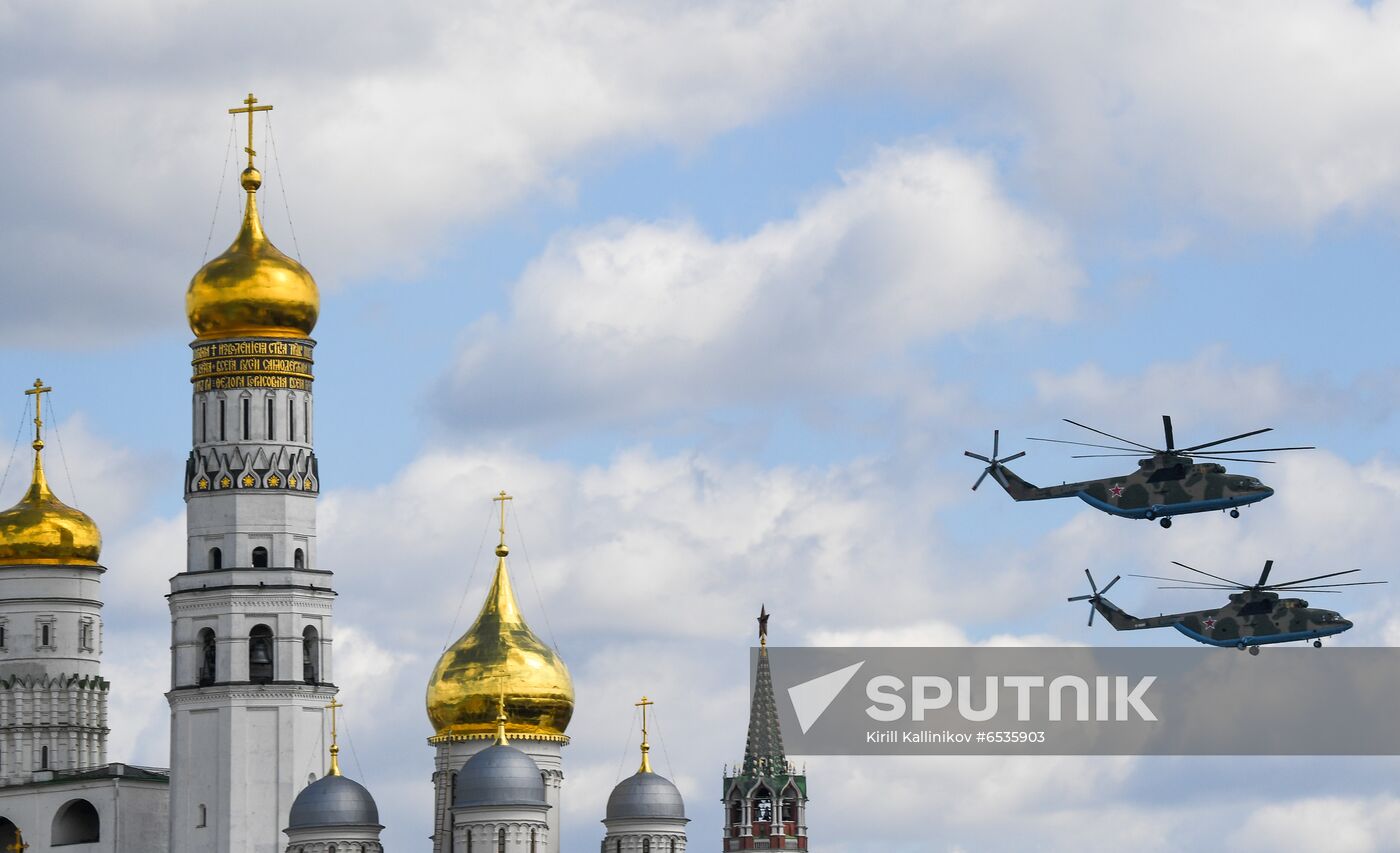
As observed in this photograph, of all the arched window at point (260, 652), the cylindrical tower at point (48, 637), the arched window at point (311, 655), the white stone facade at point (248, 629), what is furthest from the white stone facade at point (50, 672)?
the arched window at point (311, 655)

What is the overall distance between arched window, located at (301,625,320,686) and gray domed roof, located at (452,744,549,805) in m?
4.71

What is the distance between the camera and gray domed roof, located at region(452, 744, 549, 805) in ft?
337

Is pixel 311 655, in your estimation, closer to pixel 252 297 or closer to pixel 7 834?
pixel 252 297

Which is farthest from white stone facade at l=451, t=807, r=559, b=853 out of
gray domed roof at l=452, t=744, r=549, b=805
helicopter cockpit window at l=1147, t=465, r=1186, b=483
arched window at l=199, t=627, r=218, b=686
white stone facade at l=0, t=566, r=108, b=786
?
helicopter cockpit window at l=1147, t=465, r=1186, b=483

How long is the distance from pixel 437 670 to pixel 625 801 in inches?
242

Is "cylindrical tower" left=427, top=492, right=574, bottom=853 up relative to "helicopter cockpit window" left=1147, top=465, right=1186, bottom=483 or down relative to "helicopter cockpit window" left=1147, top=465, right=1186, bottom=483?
down

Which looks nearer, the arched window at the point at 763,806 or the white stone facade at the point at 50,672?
the arched window at the point at 763,806

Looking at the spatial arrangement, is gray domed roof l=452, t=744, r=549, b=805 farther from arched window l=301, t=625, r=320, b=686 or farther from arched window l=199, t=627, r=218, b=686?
arched window l=199, t=627, r=218, b=686

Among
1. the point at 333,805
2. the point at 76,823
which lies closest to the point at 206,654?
the point at 333,805

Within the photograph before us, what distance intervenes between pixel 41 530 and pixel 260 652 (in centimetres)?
1143

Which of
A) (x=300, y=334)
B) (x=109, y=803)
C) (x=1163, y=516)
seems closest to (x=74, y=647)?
(x=109, y=803)

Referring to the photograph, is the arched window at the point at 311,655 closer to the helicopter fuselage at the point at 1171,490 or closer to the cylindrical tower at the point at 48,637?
the cylindrical tower at the point at 48,637

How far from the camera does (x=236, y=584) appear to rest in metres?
105

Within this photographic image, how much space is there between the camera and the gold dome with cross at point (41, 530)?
114 metres
